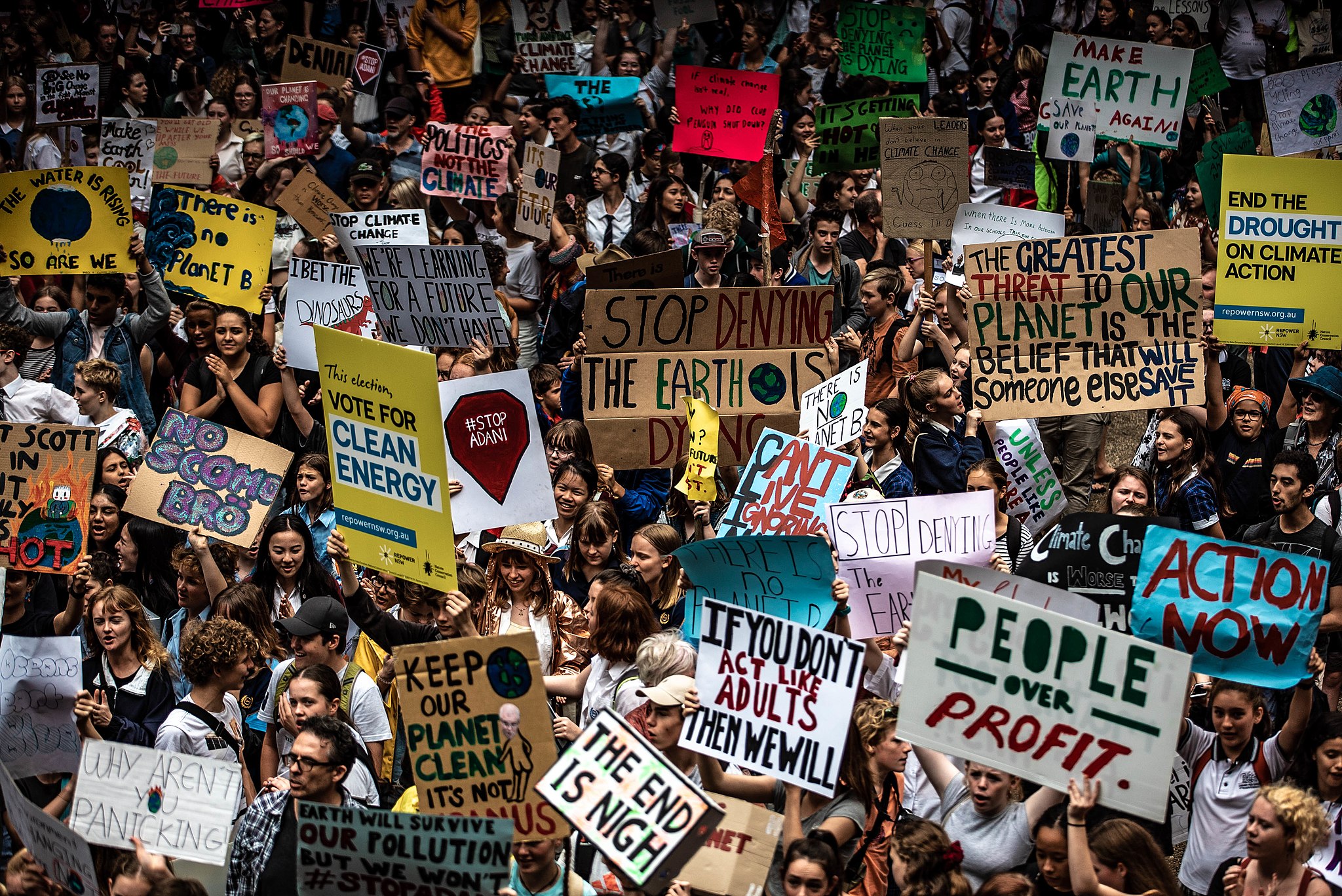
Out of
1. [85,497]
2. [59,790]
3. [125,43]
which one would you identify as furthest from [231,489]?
[125,43]

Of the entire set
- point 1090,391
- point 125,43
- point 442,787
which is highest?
point 125,43

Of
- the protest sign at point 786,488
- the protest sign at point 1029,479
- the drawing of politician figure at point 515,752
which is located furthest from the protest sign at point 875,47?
the drawing of politician figure at point 515,752

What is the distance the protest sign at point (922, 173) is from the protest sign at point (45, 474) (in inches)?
246

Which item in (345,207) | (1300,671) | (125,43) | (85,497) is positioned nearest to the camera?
(1300,671)

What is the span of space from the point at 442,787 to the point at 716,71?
34.0ft

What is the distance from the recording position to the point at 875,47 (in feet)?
56.2

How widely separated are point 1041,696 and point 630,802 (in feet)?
5.17

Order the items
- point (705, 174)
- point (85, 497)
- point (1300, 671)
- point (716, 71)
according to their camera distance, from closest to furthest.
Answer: point (1300, 671)
point (85, 497)
point (716, 71)
point (705, 174)

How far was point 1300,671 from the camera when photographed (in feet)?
22.1

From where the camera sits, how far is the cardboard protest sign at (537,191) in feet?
44.3

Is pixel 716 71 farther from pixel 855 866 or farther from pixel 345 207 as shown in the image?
pixel 855 866

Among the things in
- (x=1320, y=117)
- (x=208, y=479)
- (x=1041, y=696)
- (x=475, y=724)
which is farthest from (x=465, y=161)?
(x=1041, y=696)

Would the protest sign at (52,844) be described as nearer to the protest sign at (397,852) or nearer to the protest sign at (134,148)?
the protest sign at (397,852)

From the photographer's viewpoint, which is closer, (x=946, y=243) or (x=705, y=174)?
(x=946, y=243)
